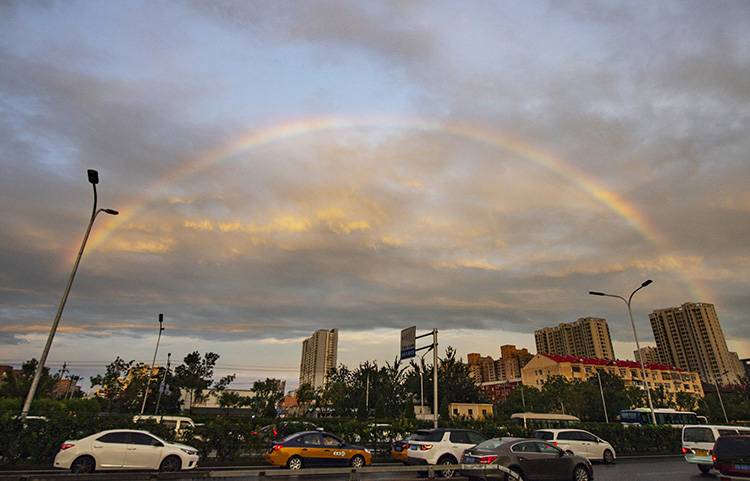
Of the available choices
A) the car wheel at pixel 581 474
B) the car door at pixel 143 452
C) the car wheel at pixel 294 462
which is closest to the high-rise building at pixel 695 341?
the car wheel at pixel 581 474

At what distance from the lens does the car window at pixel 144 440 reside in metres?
15.1

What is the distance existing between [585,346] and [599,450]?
16322cm

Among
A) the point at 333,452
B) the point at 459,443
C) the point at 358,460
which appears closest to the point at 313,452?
the point at 333,452

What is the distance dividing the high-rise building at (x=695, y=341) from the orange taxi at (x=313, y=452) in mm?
168948

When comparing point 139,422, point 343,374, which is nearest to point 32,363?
point 343,374

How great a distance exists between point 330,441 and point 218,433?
508 centimetres

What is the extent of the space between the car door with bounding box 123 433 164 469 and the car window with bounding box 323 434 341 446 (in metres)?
6.08

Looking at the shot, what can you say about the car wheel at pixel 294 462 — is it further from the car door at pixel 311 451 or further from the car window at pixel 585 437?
the car window at pixel 585 437

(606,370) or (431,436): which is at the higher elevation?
(606,370)

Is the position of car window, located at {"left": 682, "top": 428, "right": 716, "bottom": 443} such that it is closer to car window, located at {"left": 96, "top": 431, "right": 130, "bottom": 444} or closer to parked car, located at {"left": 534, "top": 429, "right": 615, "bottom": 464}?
parked car, located at {"left": 534, "top": 429, "right": 615, "bottom": 464}

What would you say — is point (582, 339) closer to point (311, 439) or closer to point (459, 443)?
point (459, 443)

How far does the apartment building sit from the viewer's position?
111375 millimetres

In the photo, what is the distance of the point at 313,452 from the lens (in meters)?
17.1

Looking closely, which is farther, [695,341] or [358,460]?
[695,341]
